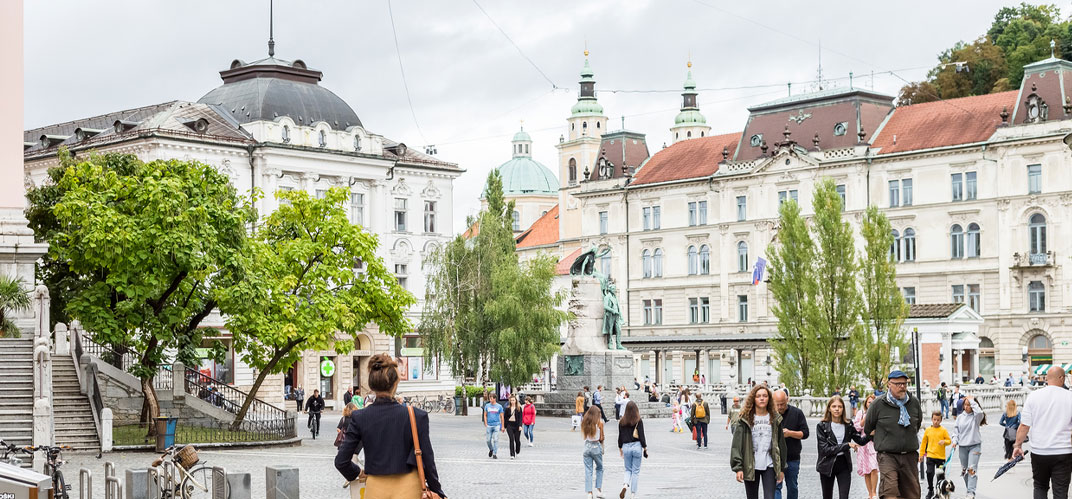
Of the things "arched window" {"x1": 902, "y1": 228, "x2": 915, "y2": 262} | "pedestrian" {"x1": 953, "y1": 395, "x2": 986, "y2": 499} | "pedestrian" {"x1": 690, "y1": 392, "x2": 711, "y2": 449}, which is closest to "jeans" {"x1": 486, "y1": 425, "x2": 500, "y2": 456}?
"pedestrian" {"x1": 690, "y1": 392, "x2": 711, "y2": 449}

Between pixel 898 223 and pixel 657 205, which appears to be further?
pixel 657 205

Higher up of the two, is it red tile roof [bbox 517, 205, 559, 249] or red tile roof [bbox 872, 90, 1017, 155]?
red tile roof [bbox 872, 90, 1017, 155]

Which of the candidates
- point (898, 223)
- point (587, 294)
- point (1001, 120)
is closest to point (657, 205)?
point (898, 223)

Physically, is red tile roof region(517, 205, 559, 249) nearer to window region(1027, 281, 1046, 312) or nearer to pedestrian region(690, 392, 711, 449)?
window region(1027, 281, 1046, 312)

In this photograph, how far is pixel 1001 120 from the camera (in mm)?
78000

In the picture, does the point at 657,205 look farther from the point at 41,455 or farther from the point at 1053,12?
the point at 41,455

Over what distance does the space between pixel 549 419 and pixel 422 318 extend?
52.0 ft

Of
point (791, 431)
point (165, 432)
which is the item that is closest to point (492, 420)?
point (165, 432)

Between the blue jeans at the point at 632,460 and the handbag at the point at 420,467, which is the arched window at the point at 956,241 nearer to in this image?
the blue jeans at the point at 632,460

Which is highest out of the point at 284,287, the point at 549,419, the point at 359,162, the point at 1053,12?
the point at 1053,12

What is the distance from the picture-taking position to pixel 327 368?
216 ft

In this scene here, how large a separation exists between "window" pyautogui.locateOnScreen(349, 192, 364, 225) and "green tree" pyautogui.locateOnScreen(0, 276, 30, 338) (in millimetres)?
31366

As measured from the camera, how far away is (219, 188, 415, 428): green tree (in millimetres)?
37156

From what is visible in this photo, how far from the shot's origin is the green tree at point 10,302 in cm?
3666
